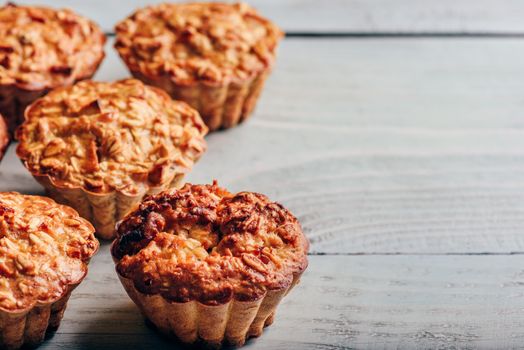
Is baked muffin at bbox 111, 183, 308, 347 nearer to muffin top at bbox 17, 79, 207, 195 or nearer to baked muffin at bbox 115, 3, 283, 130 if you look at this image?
muffin top at bbox 17, 79, 207, 195

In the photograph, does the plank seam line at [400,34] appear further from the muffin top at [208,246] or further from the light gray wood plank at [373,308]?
the muffin top at [208,246]

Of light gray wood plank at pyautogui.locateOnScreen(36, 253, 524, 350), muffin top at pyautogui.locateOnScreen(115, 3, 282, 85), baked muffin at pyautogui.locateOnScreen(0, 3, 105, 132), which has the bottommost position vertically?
light gray wood plank at pyautogui.locateOnScreen(36, 253, 524, 350)

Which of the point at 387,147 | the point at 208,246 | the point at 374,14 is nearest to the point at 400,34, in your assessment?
the point at 374,14

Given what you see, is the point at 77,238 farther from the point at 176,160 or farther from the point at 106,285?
the point at 176,160

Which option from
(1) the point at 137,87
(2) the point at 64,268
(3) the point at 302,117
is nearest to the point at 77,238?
(2) the point at 64,268

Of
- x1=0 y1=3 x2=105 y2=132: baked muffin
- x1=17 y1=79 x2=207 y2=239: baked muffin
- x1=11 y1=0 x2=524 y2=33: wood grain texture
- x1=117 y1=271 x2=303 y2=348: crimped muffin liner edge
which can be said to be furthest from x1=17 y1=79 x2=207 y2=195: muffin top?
x1=11 y1=0 x2=524 y2=33: wood grain texture

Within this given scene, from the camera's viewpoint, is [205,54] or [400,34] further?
[400,34]

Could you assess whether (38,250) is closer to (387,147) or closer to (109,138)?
(109,138)
